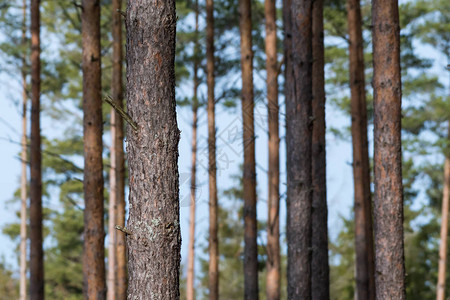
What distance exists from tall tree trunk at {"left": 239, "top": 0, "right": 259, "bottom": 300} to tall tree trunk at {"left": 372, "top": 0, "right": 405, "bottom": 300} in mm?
4831

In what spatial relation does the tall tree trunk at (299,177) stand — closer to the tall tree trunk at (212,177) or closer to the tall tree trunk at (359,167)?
the tall tree trunk at (359,167)

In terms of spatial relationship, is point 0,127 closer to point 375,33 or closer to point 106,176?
point 106,176

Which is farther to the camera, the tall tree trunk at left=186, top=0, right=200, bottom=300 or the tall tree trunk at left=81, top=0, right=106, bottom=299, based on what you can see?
the tall tree trunk at left=186, top=0, right=200, bottom=300

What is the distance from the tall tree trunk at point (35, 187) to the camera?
35.1 ft

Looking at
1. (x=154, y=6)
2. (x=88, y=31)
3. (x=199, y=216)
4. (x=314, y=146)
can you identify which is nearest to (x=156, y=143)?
(x=154, y=6)

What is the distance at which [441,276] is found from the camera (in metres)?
17.3

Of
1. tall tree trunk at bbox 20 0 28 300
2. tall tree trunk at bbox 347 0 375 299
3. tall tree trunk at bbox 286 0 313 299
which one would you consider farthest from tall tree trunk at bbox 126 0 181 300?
tall tree trunk at bbox 20 0 28 300

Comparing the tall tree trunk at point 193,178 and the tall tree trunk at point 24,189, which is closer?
the tall tree trunk at point 193,178

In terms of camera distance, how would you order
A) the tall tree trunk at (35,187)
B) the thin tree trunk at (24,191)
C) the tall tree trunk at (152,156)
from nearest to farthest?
the tall tree trunk at (152,156) → the tall tree trunk at (35,187) → the thin tree trunk at (24,191)

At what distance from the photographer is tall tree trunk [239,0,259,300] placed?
11.4 meters

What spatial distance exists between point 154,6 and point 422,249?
18341 mm

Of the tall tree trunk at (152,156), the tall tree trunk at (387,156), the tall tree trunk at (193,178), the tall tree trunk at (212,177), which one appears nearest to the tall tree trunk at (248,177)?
the tall tree trunk at (212,177)

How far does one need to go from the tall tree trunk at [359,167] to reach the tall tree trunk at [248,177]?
200 centimetres

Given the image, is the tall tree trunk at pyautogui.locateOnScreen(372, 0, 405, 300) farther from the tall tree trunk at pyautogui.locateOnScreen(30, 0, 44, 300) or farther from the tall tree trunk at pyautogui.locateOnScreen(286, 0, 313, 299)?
the tall tree trunk at pyautogui.locateOnScreen(30, 0, 44, 300)
